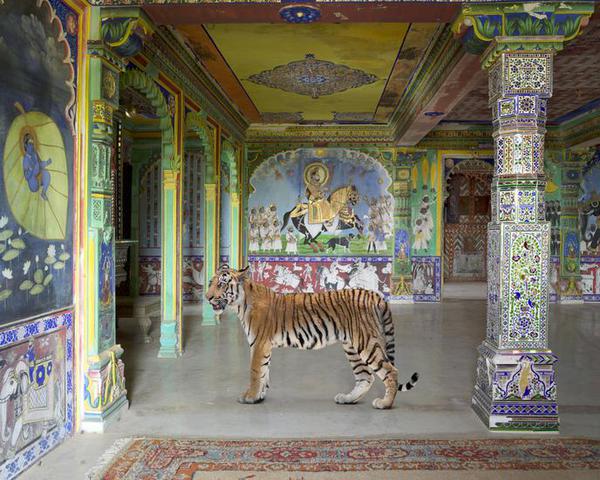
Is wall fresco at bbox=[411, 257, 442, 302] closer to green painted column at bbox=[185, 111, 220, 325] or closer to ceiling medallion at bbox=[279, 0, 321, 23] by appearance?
green painted column at bbox=[185, 111, 220, 325]

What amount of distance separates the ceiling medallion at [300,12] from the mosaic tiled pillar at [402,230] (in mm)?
7076

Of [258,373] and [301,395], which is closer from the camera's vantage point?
[258,373]

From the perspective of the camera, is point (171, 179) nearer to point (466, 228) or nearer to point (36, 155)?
point (36, 155)

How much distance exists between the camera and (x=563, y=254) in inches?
439

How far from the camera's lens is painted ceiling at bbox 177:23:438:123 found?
18.1ft

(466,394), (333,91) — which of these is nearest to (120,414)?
(466,394)

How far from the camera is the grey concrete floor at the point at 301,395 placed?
12.8ft

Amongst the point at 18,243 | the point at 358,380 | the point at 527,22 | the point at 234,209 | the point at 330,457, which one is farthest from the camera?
the point at 234,209

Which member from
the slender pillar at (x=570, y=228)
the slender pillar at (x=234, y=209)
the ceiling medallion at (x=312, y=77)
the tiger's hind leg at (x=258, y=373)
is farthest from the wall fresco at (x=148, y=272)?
the slender pillar at (x=570, y=228)

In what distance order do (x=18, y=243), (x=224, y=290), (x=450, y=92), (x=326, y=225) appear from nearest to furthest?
(x=18, y=243)
(x=224, y=290)
(x=450, y=92)
(x=326, y=225)

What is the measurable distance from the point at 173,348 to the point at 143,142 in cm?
600

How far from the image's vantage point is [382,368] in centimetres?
437

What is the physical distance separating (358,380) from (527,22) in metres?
3.27

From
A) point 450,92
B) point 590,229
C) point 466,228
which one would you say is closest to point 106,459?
point 450,92
